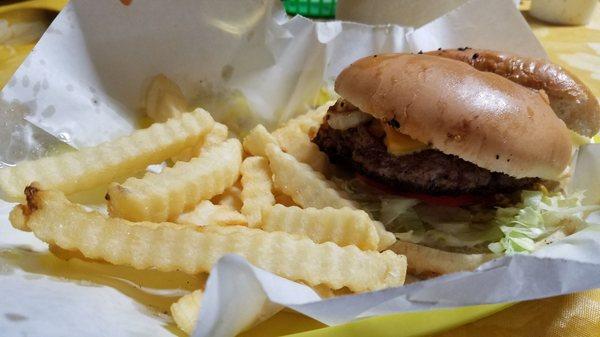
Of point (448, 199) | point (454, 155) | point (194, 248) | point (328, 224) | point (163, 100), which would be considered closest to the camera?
point (194, 248)

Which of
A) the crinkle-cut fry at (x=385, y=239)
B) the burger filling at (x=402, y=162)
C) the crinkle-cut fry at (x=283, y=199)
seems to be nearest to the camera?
the crinkle-cut fry at (x=385, y=239)

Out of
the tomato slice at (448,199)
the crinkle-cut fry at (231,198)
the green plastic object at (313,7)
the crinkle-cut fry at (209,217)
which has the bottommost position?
the tomato slice at (448,199)

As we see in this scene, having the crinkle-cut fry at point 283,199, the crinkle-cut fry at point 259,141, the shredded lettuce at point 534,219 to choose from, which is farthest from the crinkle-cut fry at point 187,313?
the shredded lettuce at point 534,219

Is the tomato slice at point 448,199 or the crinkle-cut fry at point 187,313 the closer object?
the crinkle-cut fry at point 187,313

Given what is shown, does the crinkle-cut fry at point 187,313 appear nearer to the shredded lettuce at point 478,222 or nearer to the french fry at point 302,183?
the french fry at point 302,183

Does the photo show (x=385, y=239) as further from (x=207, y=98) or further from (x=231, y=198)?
(x=207, y=98)

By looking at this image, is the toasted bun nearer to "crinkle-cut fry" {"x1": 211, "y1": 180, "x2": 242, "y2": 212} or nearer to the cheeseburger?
the cheeseburger

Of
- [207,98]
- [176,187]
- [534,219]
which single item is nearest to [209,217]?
[176,187]
